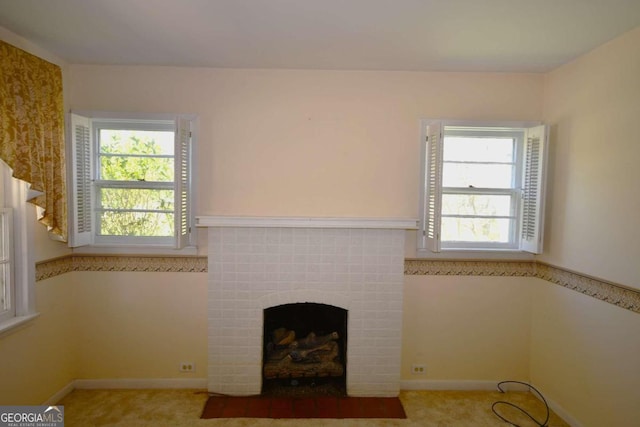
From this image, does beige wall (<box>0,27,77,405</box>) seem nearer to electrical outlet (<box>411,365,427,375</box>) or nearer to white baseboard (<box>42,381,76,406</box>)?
white baseboard (<box>42,381,76,406</box>)

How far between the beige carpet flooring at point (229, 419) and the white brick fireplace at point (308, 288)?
0.24 m

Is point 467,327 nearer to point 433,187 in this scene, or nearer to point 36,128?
point 433,187

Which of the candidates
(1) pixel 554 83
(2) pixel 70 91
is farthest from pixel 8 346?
(1) pixel 554 83

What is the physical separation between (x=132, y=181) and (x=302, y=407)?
226 centimetres

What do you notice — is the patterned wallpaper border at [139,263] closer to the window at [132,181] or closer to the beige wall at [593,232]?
the window at [132,181]

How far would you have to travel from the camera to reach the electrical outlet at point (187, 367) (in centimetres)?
272

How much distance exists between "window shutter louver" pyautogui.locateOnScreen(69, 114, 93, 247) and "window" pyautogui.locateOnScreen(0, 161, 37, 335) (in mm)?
265

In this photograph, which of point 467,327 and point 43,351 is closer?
point 43,351

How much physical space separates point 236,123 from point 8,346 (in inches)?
84.4

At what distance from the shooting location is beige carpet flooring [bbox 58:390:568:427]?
7.63 feet

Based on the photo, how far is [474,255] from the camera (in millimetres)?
2705

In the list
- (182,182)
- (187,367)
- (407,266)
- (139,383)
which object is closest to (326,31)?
(182,182)

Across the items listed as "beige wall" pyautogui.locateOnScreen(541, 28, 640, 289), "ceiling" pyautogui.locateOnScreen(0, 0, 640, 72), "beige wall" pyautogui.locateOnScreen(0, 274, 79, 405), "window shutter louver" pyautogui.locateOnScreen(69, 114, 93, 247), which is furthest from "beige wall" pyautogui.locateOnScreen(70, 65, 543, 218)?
"beige wall" pyautogui.locateOnScreen(0, 274, 79, 405)

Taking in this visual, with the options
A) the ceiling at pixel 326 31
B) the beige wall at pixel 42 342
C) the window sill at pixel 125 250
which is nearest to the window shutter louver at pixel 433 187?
the ceiling at pixel 326 31
